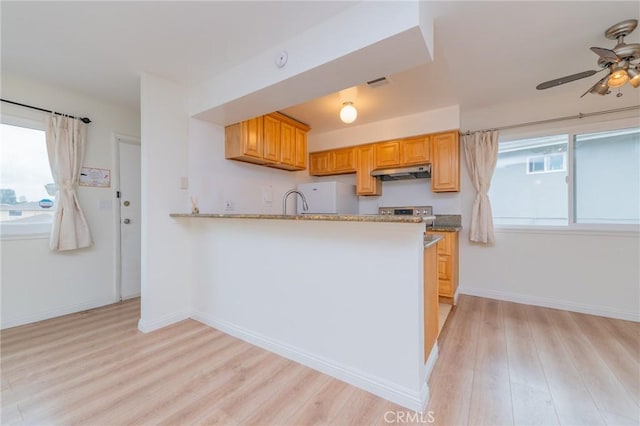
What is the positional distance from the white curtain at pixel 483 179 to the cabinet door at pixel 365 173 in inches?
52.9

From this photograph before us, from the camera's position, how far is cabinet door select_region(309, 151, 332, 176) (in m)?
4.43

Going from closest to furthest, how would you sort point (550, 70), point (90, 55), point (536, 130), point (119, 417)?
point (119, 417)
point (90, 55)
point (550, 70)
point (536, 130)

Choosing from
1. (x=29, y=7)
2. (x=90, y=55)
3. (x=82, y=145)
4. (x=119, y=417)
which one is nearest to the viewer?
(x=119, y=417)

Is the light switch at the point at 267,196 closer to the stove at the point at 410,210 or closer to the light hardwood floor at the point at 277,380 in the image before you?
the stove at the point at 410,210

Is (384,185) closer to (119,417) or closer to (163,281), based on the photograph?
(163,281)

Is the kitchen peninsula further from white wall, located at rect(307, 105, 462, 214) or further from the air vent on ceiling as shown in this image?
white wall, located at rect(307, 105, 462, 214)

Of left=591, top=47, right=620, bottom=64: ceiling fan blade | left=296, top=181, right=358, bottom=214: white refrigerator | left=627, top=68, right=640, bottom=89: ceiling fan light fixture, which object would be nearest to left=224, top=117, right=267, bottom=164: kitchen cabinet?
left=296, top=181, right=358, bottom=214: white refrigerator

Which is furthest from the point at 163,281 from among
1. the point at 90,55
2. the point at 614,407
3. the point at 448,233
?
the point at 614,407

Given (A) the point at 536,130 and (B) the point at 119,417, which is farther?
(A) the point at 536,130

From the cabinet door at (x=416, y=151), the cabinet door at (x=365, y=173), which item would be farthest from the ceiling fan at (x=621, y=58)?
the cabinet door at (x=365, y=173)

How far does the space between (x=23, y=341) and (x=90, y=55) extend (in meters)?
2.54

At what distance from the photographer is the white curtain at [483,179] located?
3277 mm

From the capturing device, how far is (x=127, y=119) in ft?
11.0

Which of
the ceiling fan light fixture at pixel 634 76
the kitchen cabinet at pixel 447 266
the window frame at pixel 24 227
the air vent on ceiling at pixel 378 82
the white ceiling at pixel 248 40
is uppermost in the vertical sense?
the white ceiling at pixel 248 40
